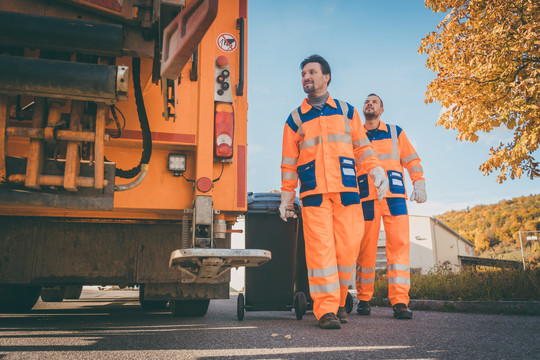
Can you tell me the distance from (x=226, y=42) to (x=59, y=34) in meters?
1.30

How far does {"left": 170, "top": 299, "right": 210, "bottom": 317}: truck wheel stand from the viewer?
409 centimetres

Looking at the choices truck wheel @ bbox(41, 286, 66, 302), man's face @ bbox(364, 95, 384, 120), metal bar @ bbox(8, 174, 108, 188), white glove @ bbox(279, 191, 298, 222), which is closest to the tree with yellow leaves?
man's face @ bbox(364, 95, 384, 120)

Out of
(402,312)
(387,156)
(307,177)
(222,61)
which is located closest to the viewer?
(222,61)

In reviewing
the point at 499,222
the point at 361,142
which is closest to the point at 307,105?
the point at 361,142

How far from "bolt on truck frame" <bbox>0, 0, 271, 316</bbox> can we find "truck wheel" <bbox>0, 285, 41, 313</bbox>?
198 cm

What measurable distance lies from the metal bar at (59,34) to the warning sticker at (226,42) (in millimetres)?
1002

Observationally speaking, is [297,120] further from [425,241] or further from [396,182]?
[425,241]

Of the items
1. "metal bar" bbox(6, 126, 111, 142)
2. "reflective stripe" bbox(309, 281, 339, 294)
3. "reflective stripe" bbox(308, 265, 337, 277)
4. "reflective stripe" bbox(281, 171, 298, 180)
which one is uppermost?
"reflective stripe" bbox(281, 171, 298, 180)

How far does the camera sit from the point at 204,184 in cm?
297

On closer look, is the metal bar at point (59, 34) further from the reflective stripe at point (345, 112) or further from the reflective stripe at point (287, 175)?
the reflective stripe at point (345, 112)

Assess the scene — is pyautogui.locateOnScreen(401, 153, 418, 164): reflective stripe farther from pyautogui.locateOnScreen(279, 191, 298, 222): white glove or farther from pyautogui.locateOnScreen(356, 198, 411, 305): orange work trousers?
pyautogui.locateOnScreen(279, 191, 298, 222): white glove

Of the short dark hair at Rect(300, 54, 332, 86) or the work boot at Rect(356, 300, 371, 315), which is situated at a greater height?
the short dark hair at Rect(300, 54, 332, 86)

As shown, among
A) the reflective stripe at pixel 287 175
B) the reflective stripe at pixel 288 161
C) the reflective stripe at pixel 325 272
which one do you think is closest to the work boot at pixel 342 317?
the reflective stripe at pixel 325 272

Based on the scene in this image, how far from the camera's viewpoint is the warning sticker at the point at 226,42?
3.27 m
